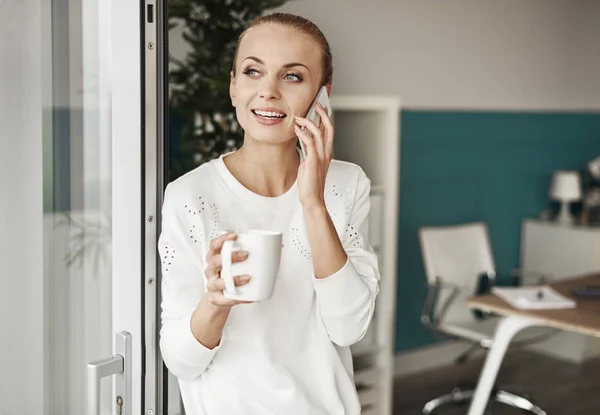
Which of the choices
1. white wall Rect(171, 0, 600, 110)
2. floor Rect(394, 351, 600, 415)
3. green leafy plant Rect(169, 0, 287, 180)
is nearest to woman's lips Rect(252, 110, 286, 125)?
green leafy plant Rect(169, 0, 287, 180)

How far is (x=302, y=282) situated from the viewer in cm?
118

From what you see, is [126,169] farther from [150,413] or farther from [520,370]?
[520,370]

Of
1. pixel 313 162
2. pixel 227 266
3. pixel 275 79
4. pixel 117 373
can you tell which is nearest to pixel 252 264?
pixel 227 266

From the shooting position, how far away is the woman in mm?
1095

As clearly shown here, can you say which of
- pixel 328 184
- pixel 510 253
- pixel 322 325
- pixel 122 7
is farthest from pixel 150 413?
pixel 510 253

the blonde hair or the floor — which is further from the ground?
the blonde hair

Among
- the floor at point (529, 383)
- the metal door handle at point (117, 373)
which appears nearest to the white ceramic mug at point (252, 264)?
the metal door handle at point (117, 373)

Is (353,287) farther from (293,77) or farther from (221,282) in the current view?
(293,77)

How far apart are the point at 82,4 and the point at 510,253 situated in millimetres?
4402

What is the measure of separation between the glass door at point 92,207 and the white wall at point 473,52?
2.05 metres

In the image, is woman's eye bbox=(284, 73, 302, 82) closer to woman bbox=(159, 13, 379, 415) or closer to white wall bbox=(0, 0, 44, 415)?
woman bbox=(159, 13, 379, 415)

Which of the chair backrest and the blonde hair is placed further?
the chair backrest

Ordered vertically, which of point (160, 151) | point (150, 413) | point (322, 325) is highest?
point (160, 151)

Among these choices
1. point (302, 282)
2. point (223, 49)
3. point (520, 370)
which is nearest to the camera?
point (302, 282)
